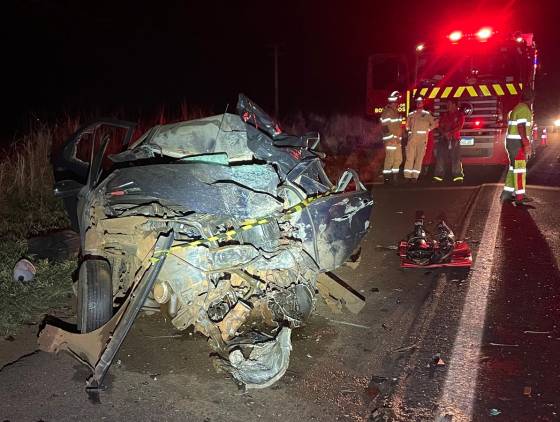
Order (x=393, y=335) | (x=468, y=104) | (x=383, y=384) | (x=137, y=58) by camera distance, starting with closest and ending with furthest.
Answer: (x=383, y=384)
(x=393, y=335)
(x=468, y=104)
(x=137, y=58)

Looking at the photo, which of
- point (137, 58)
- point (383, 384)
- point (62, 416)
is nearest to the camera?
point (62, 416)

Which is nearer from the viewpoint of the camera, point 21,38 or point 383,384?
point 383,384

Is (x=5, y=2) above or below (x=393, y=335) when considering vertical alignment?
above

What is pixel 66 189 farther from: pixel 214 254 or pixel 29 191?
pixel 29 191

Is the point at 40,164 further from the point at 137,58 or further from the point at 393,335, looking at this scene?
the point at 137,58

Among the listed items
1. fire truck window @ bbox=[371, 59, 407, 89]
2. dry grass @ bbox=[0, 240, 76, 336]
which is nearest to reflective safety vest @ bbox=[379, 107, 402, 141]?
fire truck window @ bbox=[371, 59, 407, 89]

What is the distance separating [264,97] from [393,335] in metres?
37.7

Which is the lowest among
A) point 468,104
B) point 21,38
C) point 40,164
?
point 40,164

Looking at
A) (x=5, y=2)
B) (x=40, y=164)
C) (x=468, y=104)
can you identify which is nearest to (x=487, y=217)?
(x=468, y=104)

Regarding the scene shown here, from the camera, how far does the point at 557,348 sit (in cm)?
370

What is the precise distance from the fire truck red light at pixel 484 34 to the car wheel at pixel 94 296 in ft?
33.7

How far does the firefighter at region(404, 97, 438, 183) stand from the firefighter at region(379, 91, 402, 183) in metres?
0.20

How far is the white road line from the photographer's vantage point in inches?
121

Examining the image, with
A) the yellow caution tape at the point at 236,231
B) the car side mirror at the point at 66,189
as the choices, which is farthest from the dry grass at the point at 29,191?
the yellow caution tape at the point at 236,231
